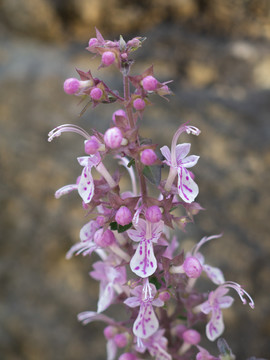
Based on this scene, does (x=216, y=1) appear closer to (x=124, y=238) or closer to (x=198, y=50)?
(x=198, y=50)

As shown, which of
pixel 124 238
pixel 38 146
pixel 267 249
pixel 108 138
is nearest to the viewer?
pixel 108 138

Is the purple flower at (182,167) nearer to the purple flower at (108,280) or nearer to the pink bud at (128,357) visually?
the purple flower at (108,280)

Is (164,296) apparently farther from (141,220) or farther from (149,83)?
(149,83)

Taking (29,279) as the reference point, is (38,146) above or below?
above

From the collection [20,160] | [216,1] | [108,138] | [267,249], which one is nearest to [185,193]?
[108,138]

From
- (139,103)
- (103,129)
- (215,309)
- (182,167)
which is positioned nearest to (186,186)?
(182,167)

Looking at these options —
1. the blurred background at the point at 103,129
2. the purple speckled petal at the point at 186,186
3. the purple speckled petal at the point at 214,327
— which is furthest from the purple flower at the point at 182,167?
the blurred background at the point at 103,129
